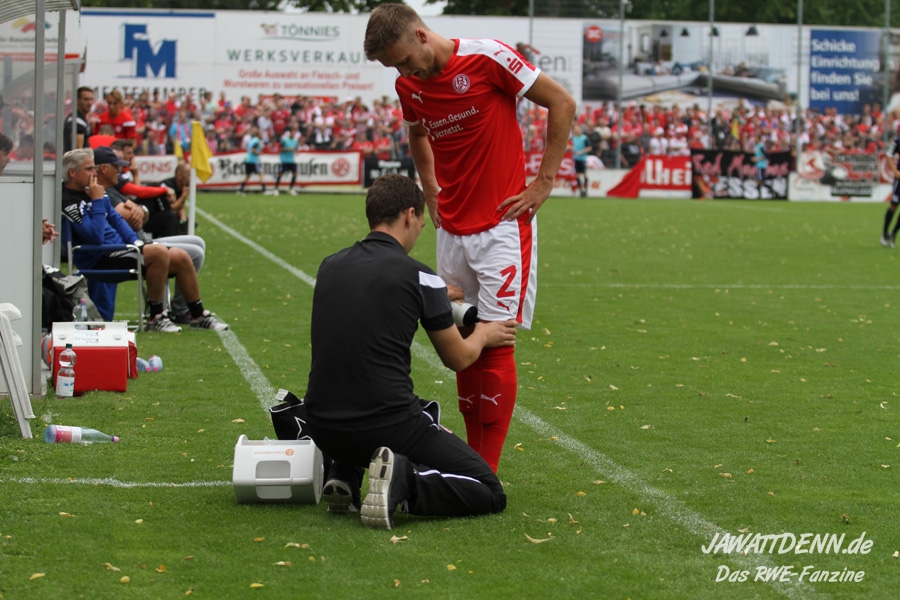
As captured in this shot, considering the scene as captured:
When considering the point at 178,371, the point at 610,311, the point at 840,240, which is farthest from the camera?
the point at 840,240

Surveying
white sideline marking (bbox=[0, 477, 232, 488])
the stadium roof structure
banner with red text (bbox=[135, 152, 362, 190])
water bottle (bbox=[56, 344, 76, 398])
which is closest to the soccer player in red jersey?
white sideline marking (bbox=[0, 477, 232, 488])

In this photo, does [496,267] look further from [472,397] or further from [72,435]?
[72,435]

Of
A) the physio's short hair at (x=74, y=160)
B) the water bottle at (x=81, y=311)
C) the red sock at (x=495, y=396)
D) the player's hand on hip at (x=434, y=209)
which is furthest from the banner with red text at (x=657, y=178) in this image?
the red sock at (x=495, y=396)

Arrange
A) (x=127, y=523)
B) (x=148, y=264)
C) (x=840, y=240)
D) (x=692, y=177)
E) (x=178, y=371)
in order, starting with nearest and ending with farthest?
(x=127, y=523) < (x=178, y=371) < (x=148, y=264) < (x=840, y=240) < (x=692, y=177)

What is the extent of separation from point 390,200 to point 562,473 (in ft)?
5.05

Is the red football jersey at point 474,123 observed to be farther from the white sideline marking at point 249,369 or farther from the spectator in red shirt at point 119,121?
the spectator in red shirt at point 119,121

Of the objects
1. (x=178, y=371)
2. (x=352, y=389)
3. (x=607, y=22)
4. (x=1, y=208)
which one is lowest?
(x=178, y=371)

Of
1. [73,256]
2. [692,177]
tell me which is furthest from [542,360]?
[692,177]

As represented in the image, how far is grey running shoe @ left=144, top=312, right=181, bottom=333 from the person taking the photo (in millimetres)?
9578

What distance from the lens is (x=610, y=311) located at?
11141mm

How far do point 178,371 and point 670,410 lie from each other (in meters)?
3.26

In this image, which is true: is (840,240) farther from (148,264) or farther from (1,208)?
(1,208)

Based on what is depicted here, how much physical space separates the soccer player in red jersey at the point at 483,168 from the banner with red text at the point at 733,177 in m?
32.0

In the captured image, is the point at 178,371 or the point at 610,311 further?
the point at 610,311
